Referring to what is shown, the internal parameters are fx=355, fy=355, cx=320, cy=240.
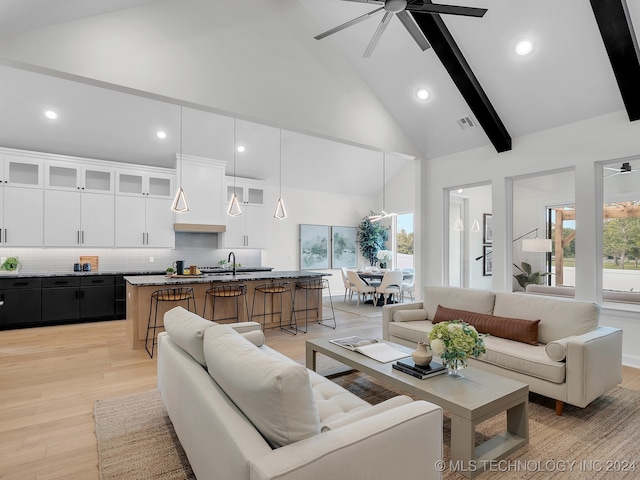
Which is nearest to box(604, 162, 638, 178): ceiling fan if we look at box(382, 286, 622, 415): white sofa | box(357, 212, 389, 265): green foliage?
box(382, 286, 622, 415): white sofa

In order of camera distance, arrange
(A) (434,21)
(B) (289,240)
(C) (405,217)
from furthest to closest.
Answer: (C) (405,217) < (B) (289,240) < (A) (434,21)

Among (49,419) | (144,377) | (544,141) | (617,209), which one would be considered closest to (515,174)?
(544,141)

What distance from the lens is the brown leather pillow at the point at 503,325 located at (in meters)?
3.26

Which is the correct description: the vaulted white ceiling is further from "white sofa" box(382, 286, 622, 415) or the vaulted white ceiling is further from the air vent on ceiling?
"white sofa" box(382, 286, 622, 415)

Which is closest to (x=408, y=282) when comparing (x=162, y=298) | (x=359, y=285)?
(x=359, y=285)

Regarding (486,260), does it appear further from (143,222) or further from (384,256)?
(143,222)

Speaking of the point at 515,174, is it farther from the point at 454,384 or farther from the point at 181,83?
the point at 181,83

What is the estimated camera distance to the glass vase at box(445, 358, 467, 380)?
242cm

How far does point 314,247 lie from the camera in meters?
9.57

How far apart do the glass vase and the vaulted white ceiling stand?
326cm

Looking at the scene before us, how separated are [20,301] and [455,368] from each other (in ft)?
21.0

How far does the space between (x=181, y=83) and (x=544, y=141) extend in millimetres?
4471

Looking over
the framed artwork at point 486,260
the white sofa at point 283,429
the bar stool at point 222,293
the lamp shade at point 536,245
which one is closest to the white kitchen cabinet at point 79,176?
the bar stool at point 222,293

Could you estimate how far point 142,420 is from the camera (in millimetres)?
2697
